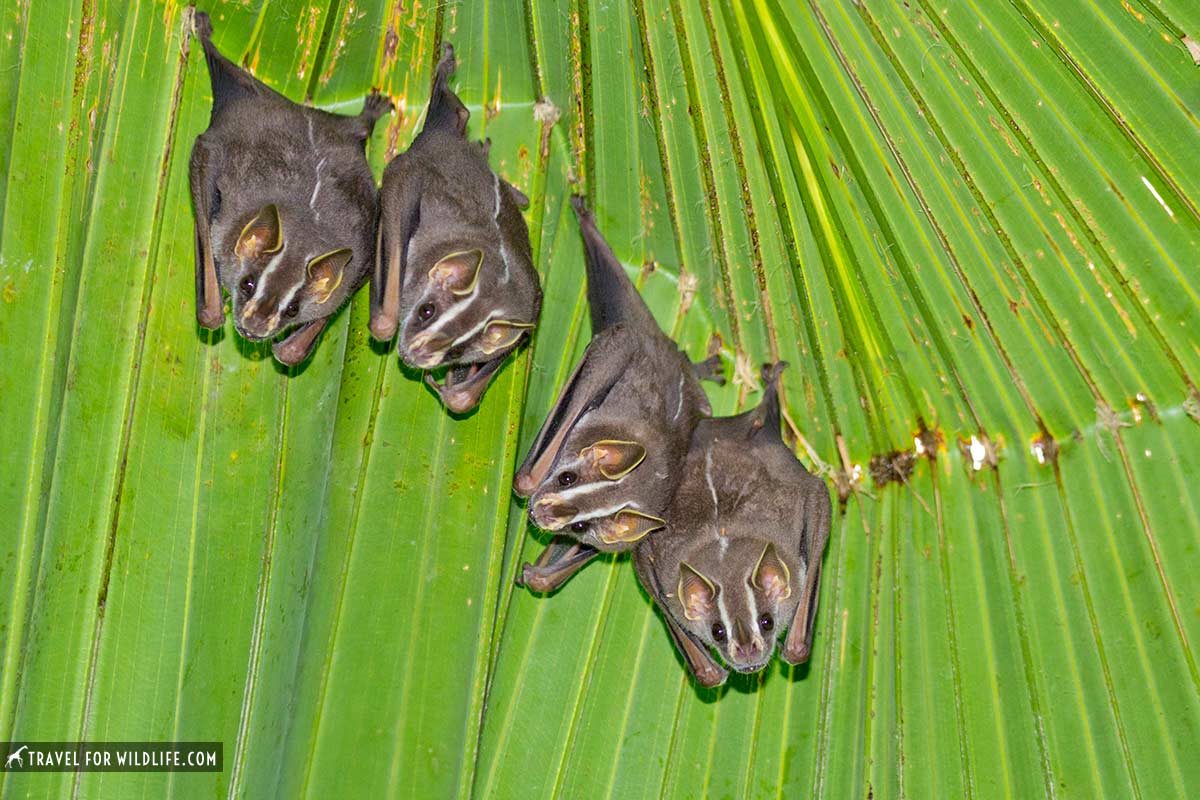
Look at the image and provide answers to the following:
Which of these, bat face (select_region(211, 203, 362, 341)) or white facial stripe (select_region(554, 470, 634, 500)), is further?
white facial stripe (select_region(554, 470, 634, 500))

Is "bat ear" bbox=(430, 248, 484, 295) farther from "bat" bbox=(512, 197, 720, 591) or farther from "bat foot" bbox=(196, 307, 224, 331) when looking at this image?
"bat foot" bbox=(196, 307, 224, 331)

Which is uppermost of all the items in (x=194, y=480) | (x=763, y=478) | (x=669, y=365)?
(x=669, y=365)

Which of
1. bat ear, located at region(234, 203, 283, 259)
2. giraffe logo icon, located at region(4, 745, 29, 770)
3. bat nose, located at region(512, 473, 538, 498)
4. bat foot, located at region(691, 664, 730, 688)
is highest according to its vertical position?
bat ear, located at region(234, 203, 283, 259)

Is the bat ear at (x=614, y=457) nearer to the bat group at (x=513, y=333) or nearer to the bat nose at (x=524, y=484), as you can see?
the bat group at (x=513, y=333)

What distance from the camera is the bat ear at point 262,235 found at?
5.48m

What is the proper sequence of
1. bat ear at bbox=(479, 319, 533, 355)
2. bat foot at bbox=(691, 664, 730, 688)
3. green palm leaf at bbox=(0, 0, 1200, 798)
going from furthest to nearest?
bat ear at bbox=(479, 319, 533, 355)
bat foot at bbox=(691, 664, 730, 688)
green palm leaf at bbox=(0, 0, 1200, 798)

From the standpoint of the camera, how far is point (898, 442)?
19.5 ft

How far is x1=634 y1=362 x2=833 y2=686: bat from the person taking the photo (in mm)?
5758

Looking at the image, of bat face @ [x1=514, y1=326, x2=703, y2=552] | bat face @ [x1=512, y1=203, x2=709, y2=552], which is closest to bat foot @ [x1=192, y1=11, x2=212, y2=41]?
bat face @ [x1=512, y1=203, x2=709, y2=552]

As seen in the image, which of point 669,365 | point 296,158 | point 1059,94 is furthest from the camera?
point 669,365

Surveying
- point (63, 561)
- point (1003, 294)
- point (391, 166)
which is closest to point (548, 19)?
point (391, 166)

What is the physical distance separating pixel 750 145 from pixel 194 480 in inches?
126

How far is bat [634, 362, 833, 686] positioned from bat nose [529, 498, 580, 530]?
448 millimetres

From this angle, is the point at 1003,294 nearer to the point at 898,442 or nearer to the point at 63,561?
the point at 898,442
